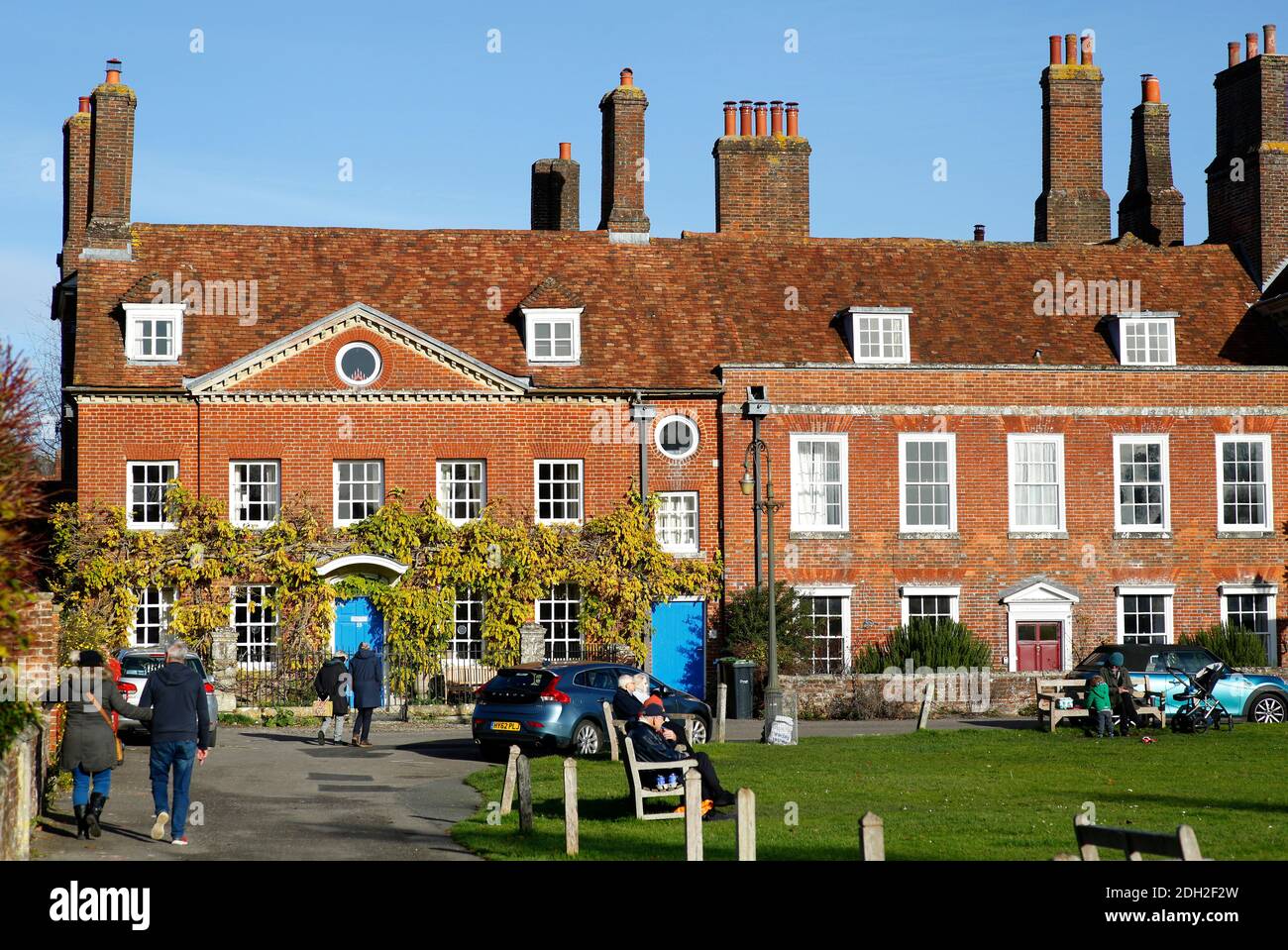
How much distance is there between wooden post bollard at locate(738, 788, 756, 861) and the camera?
12.0m

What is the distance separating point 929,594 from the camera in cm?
3609

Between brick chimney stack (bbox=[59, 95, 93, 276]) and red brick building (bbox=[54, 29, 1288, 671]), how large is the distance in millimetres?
422

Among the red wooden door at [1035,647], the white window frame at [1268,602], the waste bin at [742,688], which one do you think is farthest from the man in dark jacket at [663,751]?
the white window frame at [1268,602]

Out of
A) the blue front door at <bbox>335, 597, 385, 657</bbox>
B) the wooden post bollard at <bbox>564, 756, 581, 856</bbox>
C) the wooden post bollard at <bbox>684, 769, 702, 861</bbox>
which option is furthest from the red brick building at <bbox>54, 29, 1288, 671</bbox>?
the wooden post bollard at <bbox>684, 769, 702, 861</bbox>

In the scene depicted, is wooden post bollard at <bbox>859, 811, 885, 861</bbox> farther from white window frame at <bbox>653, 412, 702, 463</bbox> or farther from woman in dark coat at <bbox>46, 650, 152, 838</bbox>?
white window frame at <bbox>653, 412, 702, 463</bbox>

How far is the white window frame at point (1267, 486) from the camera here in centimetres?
3709

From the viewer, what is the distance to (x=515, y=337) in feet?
120

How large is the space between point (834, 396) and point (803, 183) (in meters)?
7.80

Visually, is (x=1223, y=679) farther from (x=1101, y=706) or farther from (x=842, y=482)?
(x=842, y=482)

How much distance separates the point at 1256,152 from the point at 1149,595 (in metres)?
11.4

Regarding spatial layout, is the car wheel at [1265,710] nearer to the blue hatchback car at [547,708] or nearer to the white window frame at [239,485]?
the blue hatchback car at [547,708]

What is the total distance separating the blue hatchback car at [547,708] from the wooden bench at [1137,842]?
14.3 metres
